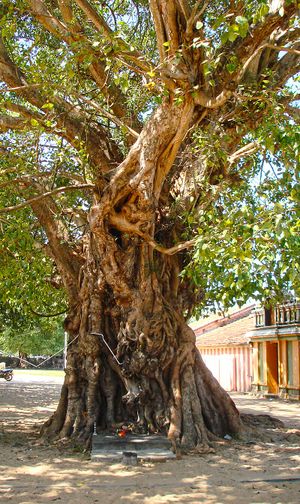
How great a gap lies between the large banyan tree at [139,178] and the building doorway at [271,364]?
41.7ft

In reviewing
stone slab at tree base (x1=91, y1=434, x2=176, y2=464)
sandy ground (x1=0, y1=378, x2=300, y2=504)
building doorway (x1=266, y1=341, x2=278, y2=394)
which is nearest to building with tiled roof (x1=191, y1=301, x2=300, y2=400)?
building doorway (x1=266, y1=341, x2=278, y2=394)

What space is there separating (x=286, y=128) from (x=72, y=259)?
501cm

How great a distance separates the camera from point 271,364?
2311cm

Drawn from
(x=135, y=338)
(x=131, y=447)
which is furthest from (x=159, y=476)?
(x=135, y=338)

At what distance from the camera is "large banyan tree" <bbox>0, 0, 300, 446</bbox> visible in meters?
8.75

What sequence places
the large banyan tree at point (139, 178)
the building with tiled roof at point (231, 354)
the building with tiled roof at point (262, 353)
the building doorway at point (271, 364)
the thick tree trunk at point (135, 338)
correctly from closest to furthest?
1. the large banyan tree at point (139, 178)
2. the thick tree trunk at point (135, 338)
3. the building with tiled roof at point (262, 353)
4. the building doorway at point (271, 364)
5. the building with tiled roof at point (231, 354)

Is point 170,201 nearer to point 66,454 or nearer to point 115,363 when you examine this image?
point 115,363

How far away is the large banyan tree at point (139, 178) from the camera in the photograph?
8750 millimetres

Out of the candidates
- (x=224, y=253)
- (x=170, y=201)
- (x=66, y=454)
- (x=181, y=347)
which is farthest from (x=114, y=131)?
(x=66, y=454)

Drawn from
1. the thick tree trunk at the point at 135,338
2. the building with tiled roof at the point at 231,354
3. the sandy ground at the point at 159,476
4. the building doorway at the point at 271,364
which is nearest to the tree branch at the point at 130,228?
the thick tree trunk at the point at 135,338

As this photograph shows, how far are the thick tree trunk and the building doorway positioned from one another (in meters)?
13.1

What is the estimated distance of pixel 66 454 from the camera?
8.70 metres

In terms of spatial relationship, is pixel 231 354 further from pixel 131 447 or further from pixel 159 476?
pixel 159 476

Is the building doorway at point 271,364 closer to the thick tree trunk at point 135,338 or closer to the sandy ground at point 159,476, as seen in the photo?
the sandy ground at point 159,476
